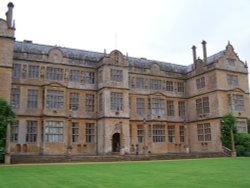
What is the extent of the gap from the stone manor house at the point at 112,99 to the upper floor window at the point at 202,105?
0.07 meters

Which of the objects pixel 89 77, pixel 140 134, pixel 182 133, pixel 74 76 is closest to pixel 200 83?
pixel 182 133

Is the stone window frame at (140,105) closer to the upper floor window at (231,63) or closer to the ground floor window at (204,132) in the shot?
the ground floor window at (204,132)

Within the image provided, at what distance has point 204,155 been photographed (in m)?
29.2

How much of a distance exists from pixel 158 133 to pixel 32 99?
1462 centimetres

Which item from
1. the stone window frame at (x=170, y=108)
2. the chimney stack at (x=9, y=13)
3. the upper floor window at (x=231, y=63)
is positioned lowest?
the stone window frame at (x=170, y=108)

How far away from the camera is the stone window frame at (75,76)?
107 feet

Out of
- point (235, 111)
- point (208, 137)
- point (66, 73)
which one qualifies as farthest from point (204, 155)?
point (66, 73)

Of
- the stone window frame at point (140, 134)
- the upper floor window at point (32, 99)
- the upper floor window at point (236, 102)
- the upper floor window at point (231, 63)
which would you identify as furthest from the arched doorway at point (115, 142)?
the upper floor window at point (231, 63)

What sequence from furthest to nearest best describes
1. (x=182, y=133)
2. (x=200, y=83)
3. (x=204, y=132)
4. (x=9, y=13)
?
(x=182, y=133) < (x=200, y=83) < (x=204, y=132) < (x=9, y=13)

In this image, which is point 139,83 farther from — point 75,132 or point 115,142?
point 75,132

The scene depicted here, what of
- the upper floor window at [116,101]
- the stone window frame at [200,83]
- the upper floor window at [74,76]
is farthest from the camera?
the stone window frame at [200,83]

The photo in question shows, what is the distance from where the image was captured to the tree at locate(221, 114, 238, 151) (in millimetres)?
31922

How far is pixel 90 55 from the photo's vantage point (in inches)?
1410

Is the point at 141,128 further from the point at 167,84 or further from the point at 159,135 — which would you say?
the point at 167,84
